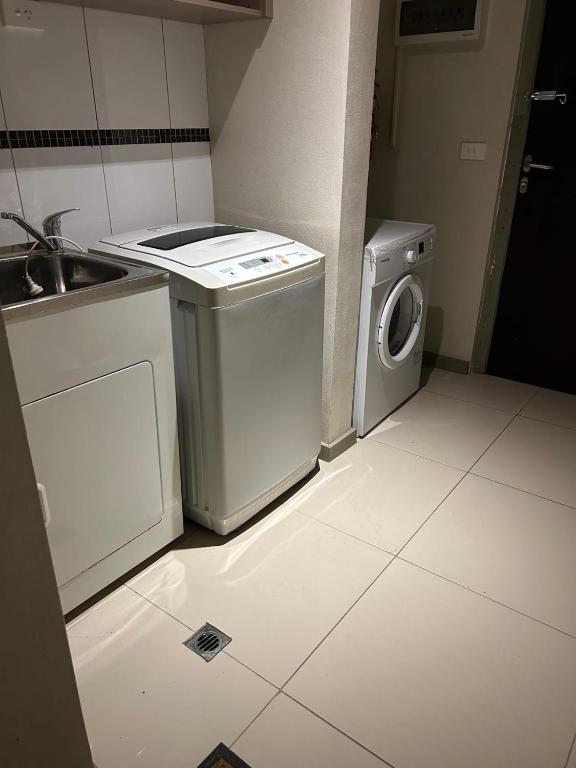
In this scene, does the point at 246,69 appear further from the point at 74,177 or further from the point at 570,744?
the point at 570,744

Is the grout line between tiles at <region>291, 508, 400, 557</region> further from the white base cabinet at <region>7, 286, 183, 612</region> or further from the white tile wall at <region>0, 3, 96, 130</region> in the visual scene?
the white tile wall at <region>0, 3, 96, 130</region>

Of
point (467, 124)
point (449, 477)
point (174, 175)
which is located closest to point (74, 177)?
point (174, 175)

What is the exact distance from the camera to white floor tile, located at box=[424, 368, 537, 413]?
2994 millimetres

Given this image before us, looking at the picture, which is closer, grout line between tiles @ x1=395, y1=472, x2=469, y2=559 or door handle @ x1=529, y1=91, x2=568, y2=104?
grout line between tiles @ x1=395, y1=472, x2=469, y2=559

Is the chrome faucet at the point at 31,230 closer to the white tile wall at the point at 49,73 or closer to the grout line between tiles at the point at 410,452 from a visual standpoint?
the white tile wall at the point at 49,73

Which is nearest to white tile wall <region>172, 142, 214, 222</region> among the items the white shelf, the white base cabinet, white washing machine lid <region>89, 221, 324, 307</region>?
white washing machine lid <region>89, 221, 324, 307</region>

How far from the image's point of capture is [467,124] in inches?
114

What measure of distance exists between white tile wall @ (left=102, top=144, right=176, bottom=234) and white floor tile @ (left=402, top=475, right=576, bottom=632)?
1550 mm

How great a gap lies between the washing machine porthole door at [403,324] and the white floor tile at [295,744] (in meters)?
1.52

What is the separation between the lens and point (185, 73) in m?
2.16

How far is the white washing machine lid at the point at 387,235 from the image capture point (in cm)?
227

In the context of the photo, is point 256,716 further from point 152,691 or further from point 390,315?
point 390,315

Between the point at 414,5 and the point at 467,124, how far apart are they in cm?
61

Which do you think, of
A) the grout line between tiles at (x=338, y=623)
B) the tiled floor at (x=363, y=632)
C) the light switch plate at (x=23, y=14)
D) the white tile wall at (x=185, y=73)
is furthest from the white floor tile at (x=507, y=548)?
the light switch plate at (x=23, y=14)
